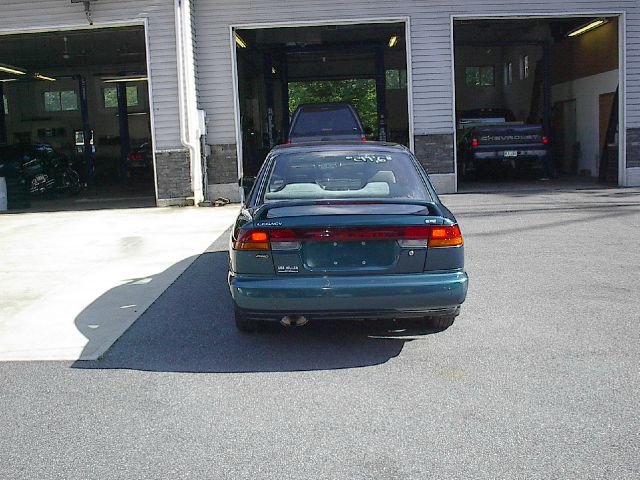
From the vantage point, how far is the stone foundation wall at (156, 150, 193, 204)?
16.7 meters

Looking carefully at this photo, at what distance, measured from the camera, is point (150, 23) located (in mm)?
16375

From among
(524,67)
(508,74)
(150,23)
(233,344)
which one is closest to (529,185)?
(150,23)

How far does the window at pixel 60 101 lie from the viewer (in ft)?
116

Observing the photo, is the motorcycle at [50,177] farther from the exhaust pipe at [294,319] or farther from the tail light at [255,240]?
the exhaust pipe at [294,319]

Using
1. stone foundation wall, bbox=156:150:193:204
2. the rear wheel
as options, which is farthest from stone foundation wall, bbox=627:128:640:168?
the rear wheel

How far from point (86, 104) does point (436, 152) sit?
1441cm

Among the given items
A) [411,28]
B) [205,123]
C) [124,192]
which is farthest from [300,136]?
[124,192]

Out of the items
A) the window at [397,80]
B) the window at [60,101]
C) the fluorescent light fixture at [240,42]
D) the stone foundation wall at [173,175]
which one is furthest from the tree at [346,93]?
the stone foundation wall at [173,175]

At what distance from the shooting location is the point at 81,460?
3939mm

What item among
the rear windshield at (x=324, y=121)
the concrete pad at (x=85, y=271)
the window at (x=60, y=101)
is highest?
the window at (x=60, y=101)

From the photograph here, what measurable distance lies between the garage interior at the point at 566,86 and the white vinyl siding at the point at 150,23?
772cm

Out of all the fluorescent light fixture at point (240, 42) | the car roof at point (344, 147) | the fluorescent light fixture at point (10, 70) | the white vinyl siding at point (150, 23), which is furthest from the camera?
the fluorescent light fixture at point (10, 70)

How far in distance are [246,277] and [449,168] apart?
42.5 feet

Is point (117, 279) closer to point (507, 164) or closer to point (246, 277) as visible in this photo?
point (246, 277)
